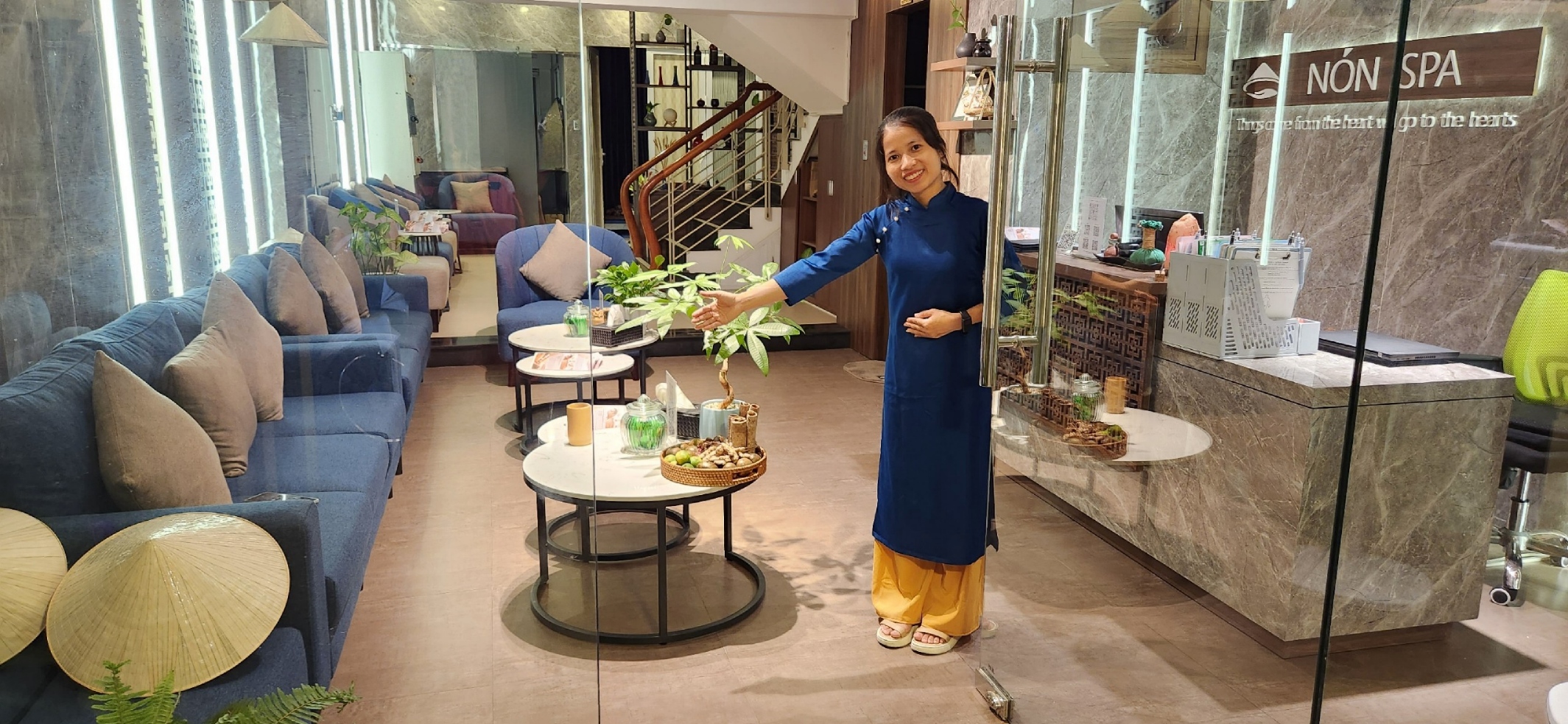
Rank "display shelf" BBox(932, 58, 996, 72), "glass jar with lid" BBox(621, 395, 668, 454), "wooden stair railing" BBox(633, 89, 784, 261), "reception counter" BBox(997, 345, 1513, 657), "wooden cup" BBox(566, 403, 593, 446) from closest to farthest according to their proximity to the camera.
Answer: "reception counter" BBox(997, 345, 1513, 657) < "wooden cup" BBox(566, 403, 593, 446) < "wooden stair railing" BBox(633, 89, 784, 261) < "glass jar with lid" BBox(621, 395, 668, 454) < "display shelf" BBox(932, 58, 996, 72)

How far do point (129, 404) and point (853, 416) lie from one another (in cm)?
367

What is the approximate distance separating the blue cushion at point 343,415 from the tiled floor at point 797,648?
4 cm

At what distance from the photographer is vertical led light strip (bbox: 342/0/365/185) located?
1.37 m

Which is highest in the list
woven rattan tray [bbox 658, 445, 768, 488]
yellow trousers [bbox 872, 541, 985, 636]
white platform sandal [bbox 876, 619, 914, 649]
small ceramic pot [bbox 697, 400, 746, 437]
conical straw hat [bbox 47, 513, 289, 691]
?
conical straw hat [bbox 47, 513, 289, 691]

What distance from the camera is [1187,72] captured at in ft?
5.06

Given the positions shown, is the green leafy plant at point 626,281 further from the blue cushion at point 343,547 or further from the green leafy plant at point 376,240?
the blue cushion at point 343,547

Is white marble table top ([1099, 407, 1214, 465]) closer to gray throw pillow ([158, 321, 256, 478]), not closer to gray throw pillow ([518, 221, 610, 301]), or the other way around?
gray throw pillow ([518, 221, 610, 301])

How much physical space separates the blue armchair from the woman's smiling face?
988mm

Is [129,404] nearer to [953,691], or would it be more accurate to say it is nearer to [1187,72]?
[1187,72]

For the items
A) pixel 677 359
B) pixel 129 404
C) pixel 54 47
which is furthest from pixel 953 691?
pixel 677 359

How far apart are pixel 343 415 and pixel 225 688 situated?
397mm

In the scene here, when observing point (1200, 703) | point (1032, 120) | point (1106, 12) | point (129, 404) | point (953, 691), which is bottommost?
point (953, 691)

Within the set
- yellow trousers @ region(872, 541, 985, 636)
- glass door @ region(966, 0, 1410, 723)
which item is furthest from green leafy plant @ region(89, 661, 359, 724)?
yellow trousers @ region(872, 541, 985, 636)

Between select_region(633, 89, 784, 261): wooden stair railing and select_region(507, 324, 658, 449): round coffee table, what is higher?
select_region(633, 89, 784, 261): wooden stair railing
